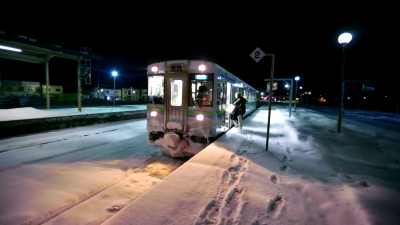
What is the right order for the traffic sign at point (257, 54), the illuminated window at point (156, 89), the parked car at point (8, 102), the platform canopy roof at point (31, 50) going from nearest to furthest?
1. the traffic sign at point (257, 54)
2. the illuminated window at point (156, 89)
3. the platform canopy roof at point (31, 50)
4. the parked car at point (8, 102)

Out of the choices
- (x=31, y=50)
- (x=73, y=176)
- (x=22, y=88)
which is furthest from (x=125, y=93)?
(x=73, y=176)

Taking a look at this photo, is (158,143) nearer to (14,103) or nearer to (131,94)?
(14,103)

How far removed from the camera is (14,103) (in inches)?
829

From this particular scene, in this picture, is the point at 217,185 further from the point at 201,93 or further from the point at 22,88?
the point at 22,88

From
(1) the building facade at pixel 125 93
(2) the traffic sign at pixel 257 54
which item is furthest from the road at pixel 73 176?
(1) the building facade at pixel 125 93

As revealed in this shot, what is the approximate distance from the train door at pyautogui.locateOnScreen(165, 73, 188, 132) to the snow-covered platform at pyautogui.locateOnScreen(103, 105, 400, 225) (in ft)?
4.76

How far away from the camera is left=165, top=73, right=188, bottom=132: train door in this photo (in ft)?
21.7

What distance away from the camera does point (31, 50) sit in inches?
494

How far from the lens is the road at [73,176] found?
3.53 metres

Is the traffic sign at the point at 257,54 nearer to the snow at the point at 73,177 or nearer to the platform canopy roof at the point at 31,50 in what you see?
the snow at the point at 73,177

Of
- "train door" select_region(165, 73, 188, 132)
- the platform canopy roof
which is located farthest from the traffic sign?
the platform canopy roof

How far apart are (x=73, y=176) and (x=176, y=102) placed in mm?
3485

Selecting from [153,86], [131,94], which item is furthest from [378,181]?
[131,94]

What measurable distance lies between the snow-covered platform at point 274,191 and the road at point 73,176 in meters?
1.12
